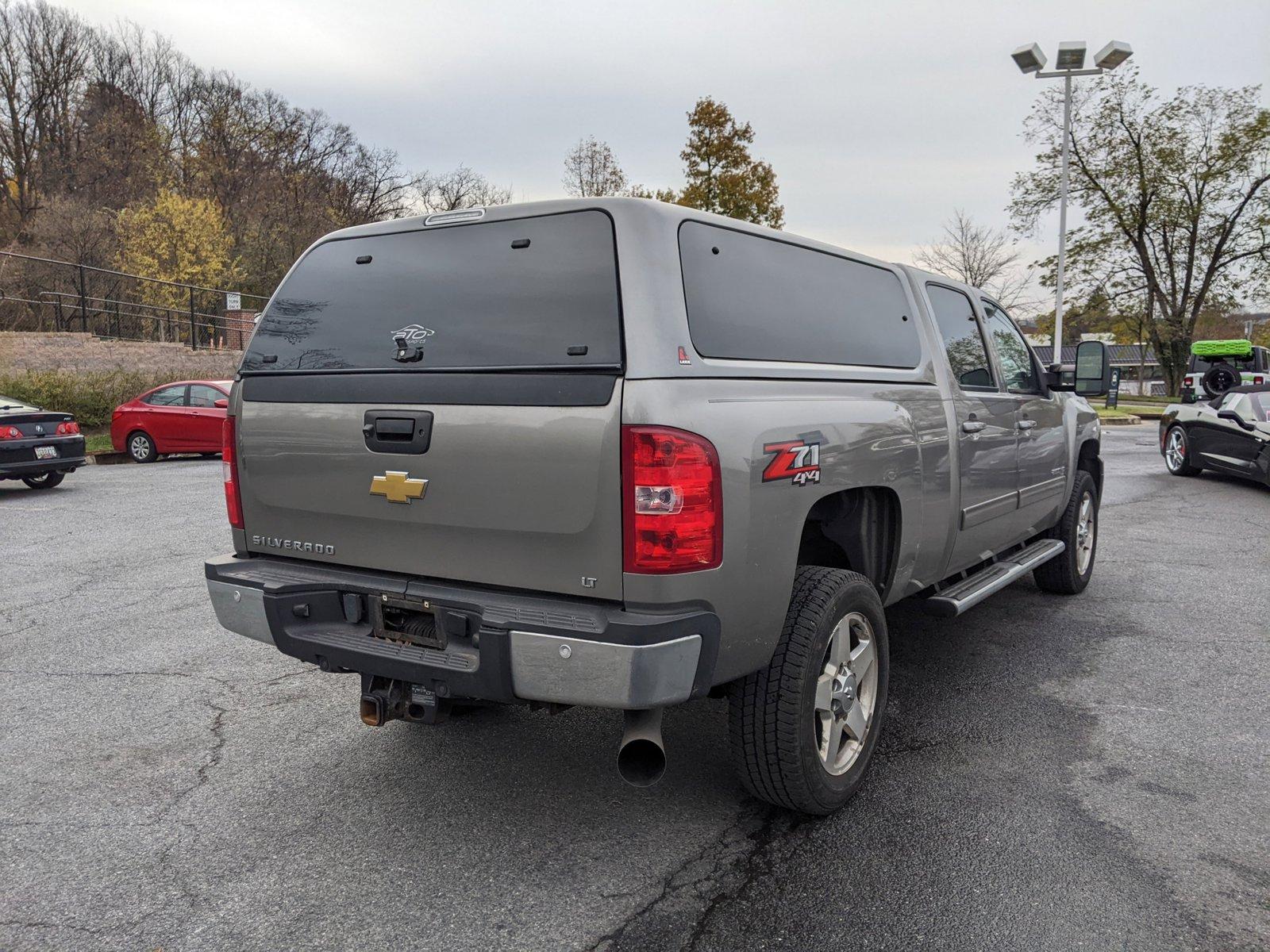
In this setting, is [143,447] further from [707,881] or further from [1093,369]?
[707,881]

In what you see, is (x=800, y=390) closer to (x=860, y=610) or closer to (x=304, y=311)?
(x=860, y=610)

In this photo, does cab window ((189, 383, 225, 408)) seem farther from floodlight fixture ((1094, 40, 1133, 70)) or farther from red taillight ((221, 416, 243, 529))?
floodlight fixture ((1094, 40, 1133, 70))

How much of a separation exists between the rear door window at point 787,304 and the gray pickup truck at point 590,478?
1cm

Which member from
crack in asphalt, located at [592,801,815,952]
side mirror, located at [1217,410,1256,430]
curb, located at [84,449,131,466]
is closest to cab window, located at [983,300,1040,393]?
crack in asphalt, located at [592,801,815,952]

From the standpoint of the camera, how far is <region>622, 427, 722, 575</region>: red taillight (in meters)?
2.64

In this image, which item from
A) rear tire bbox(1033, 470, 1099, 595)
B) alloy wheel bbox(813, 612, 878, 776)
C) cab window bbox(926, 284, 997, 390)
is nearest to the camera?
alloy wheel bbox(813, 612, 878, 776)

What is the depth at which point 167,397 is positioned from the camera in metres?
16.4

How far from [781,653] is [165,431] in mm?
15633

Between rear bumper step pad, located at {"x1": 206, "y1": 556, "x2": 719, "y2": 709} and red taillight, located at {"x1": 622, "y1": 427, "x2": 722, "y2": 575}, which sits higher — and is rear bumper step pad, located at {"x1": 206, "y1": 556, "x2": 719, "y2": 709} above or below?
below

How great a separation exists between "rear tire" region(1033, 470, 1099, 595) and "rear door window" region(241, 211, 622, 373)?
446 cm

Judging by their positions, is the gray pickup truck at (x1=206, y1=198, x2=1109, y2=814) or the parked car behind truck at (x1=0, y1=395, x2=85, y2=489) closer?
the gray pickup truck at (x1=206, y1=198, x2=1109, y2=814)

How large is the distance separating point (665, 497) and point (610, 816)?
132cm

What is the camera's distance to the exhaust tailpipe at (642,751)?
2.83 m

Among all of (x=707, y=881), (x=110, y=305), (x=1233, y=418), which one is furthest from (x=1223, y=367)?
(x=110, y=305)
